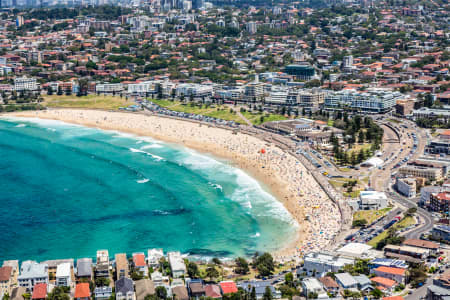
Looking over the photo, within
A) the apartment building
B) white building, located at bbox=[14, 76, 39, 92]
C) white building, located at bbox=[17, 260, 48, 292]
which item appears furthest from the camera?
white building, located at bbox=[14, 76, 39, 92]

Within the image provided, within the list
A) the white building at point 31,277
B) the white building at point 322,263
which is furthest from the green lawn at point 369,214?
the white building at point 31,277

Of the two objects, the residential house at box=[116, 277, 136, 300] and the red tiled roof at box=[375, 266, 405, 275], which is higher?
the red tiled roof at box=[375, 266, 405, 275]

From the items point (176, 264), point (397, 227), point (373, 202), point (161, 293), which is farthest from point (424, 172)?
point (161, 293)

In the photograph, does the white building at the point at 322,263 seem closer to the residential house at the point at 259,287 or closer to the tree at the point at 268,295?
the residential house at the point at 259,287

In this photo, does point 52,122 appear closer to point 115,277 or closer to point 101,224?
point 101,224

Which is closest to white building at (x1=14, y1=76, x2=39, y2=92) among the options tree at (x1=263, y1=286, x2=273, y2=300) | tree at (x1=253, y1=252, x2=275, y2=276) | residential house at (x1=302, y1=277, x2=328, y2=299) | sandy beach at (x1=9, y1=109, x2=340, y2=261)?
sandy beach at (x1=9, y1=109, x2=340, y2=261)

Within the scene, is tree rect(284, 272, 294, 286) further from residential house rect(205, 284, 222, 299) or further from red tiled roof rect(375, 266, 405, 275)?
red tiled roof rect(375, 266, 405, 275)

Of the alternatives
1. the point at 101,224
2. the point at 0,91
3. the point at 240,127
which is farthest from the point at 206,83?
the point at 101,224
